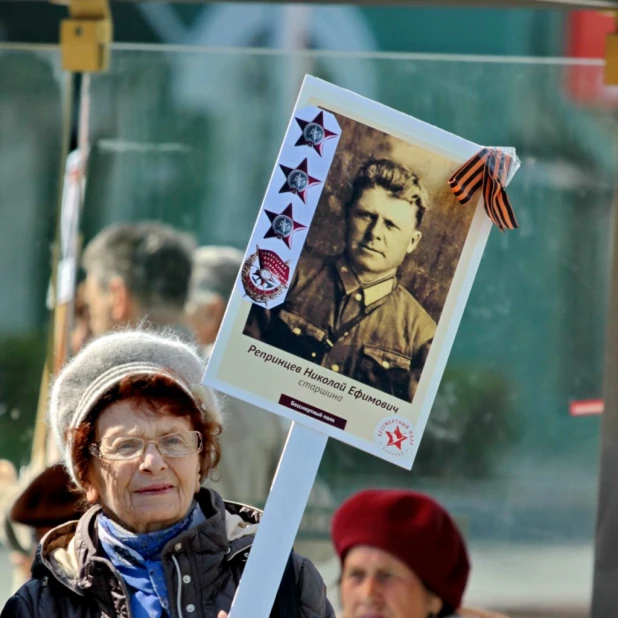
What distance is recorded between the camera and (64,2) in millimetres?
3248

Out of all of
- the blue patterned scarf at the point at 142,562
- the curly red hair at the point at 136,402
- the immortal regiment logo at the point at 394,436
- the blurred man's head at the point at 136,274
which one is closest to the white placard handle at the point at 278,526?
the immortal regiment logo at the point at 394,436

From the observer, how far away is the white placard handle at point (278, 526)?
173cm

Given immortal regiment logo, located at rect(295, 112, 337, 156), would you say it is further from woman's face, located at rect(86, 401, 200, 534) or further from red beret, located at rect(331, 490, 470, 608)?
red beret, located at rect(331, 490, 470, 608)

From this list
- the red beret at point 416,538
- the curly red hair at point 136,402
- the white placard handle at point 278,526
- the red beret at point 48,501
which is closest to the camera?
the white placard handle at point 278,526

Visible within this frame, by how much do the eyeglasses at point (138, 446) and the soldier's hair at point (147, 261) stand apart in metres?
1.64

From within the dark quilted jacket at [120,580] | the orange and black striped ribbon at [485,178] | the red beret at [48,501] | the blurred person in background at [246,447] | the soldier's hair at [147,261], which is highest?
the soldier's hair at [147,261]

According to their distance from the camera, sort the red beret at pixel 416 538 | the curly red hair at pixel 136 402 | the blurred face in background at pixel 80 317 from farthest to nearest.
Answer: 1. the blurred face in background at pixel 80 317
2. the red beret at pixel 416 538
3. the curly red hair at pixel 136 402

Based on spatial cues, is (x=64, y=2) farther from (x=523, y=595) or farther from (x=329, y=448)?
(x=523, y=595)

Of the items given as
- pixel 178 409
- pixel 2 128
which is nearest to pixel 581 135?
pixel 2 128

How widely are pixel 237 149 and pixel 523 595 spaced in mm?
1485

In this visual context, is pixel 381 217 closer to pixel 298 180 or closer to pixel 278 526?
pixel 298 180

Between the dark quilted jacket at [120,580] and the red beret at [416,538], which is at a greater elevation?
the red beret at [416,538]

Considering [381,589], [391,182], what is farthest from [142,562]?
[381,589]

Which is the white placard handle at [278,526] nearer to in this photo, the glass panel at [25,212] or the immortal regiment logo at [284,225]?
the immortal regiment logo at [284,225]
